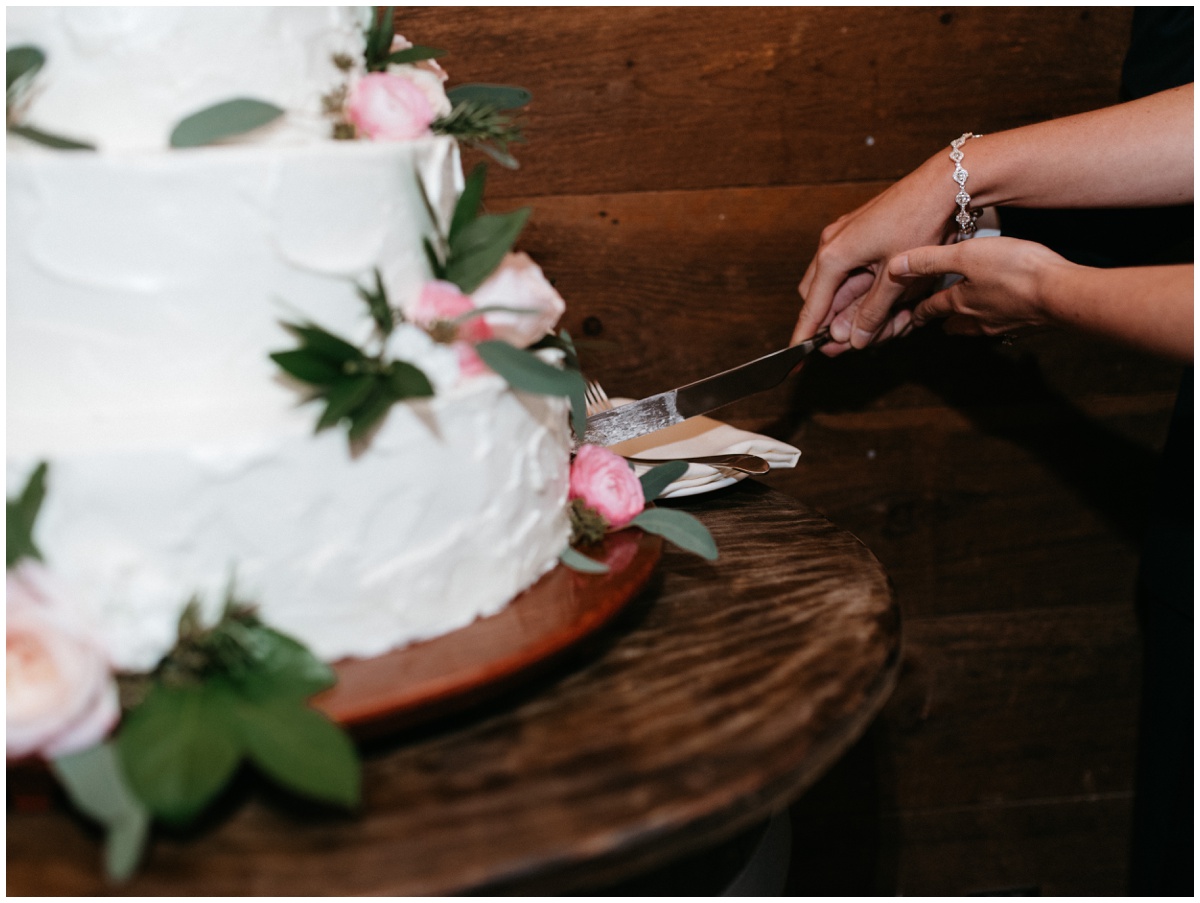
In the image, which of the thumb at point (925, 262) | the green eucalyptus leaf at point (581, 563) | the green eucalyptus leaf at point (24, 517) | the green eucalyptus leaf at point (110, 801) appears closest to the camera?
the green eucalyptus leaf at point (110, 801)

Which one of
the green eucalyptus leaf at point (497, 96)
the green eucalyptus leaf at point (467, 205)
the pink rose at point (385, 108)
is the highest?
the pink rose at point (385, 108)

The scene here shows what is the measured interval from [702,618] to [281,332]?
0.46 metres

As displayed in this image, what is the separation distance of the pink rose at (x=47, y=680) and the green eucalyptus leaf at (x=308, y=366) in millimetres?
211

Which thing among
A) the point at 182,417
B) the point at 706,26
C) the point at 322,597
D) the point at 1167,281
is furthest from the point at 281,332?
the point at 706,26

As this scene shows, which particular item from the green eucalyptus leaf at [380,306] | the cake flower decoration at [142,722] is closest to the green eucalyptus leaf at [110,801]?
the cake flower decoration at [142,722]

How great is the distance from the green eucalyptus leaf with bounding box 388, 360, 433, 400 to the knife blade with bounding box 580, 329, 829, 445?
0.48 metres

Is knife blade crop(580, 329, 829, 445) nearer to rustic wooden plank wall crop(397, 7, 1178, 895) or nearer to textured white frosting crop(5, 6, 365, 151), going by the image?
rustic wooden plank wall crop(397, 7, 1178, 895)

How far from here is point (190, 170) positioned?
2.16 feet

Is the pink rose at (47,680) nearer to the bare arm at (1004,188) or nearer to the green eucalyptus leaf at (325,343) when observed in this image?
the green eucalyptus leaf at (325,343)

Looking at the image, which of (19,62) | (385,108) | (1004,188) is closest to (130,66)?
(19,62)

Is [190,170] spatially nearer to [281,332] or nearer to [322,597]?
[281,332]

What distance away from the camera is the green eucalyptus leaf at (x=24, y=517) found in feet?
2.08

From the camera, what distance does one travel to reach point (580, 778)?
61 cm

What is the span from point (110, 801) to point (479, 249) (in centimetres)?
50
